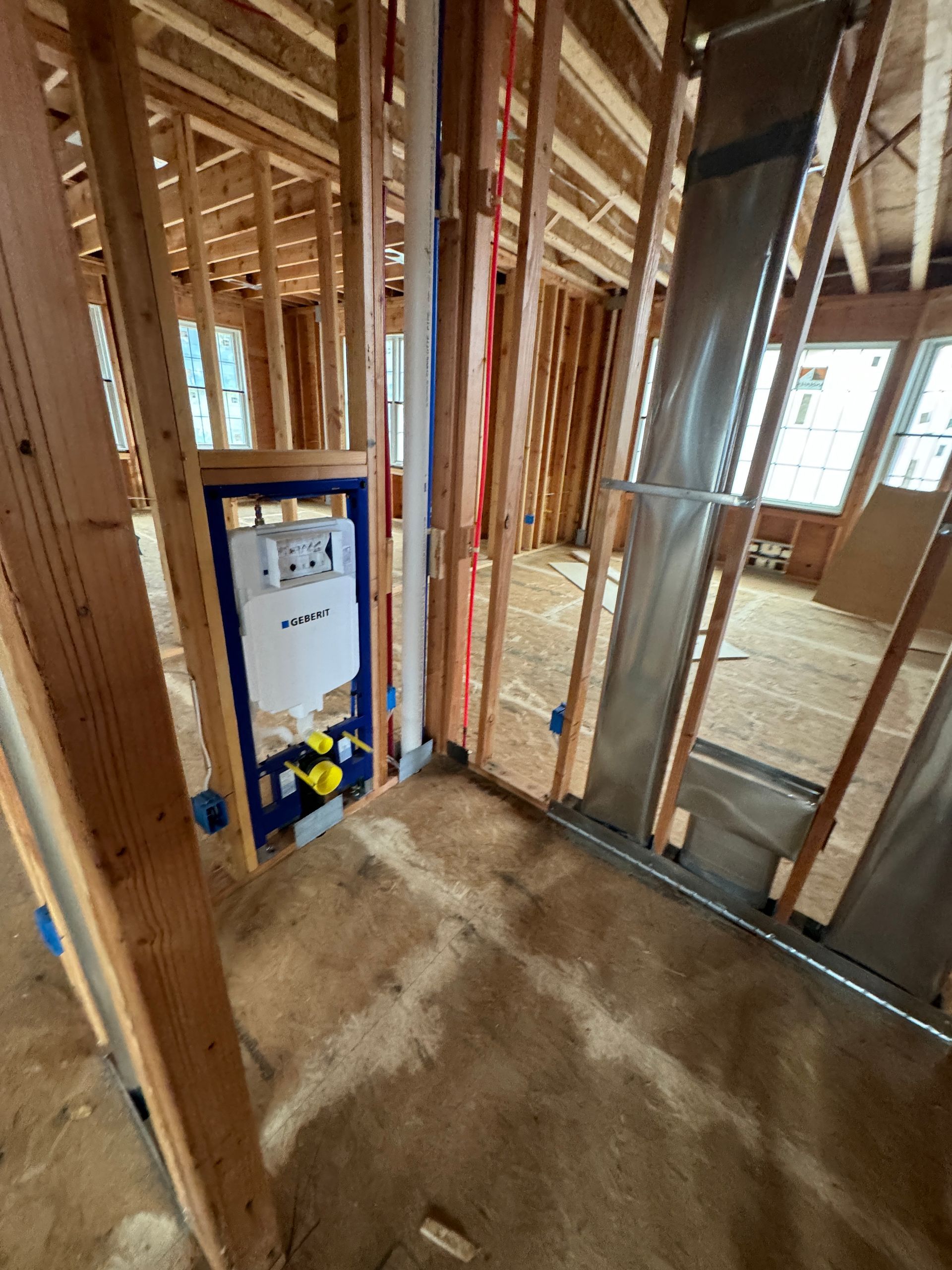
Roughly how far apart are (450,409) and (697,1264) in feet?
7.02

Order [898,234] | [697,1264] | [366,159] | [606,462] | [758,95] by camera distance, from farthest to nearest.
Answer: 1. [898,234]
2. [606,462]
3. [366,159]
4. [758,95]
5. [697,1264]

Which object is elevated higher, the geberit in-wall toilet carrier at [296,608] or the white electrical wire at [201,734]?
the geberit in-wall toilet carrier at [296,608]

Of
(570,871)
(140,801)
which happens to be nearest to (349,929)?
(570,871)

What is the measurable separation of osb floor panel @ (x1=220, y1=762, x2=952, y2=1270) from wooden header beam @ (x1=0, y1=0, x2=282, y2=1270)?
1.19 ft

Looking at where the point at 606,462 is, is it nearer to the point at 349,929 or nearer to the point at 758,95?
the point at 758,95

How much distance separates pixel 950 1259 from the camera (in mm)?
974

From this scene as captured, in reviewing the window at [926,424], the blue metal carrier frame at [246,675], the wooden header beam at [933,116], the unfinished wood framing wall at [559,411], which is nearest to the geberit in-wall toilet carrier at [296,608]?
the blue metal carrier frame at [246,675]

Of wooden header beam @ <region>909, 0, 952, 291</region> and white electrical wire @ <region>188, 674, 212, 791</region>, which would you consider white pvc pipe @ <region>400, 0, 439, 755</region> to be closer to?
white electrical wire @ <region>188, 674, 212, 791</region>

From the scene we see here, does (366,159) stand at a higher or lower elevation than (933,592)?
higher

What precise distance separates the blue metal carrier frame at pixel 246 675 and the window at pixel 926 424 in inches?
204

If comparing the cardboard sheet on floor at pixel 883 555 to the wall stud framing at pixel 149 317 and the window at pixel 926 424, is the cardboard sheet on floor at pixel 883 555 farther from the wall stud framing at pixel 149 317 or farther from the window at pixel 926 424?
the window at pixel 926 424

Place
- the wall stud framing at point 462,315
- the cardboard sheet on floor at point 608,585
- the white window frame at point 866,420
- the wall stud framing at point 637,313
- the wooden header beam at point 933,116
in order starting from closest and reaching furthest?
the wall stud framing at point 637,313 → the wall stud framing at point 462,315 → the wooden header beam at point 933,116 → the cardboard sheet on floor at point 608,585 → the white window frame at point 866,420

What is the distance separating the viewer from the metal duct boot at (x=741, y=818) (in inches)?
56.7

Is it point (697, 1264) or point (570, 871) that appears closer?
point (697, 1264)
